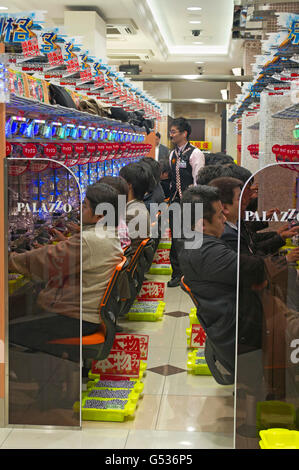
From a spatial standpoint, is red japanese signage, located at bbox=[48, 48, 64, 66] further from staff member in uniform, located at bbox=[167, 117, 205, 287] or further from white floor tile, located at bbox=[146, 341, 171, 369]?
staff member in uniform, located at bbox=[167, 117, 205, 287]

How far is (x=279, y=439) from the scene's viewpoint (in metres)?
2.65

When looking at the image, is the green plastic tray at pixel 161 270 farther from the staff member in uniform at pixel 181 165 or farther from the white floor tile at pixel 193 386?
the white floor tile at pixel 193 386

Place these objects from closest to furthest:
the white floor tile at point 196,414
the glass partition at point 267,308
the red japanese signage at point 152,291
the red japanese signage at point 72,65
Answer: the glass partition at point 267,308 → the white floor tile at point 196,414 → the red japanese signage at point 72,65 → the red japanese signage at point 152,291

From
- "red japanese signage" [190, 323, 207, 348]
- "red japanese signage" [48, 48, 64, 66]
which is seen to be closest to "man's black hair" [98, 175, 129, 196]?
"red japanese signage" [48, 48, 64, 66]

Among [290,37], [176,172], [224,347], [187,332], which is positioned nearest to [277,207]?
[224,347]

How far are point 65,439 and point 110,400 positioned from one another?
443mm

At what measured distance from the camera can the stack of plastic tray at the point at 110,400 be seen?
3205 mm

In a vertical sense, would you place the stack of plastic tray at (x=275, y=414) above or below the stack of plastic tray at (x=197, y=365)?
above

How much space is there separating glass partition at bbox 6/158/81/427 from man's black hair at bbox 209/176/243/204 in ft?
2.56

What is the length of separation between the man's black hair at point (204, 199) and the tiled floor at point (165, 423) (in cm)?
102

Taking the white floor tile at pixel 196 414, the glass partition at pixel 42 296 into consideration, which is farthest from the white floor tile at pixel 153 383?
the glass partition at pixel 42 296

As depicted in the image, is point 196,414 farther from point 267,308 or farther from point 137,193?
point 137,193

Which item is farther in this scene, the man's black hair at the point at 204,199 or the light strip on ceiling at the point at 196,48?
the light strip on ceiling at the point at 196,48

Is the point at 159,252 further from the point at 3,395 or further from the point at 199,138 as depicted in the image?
the point at 199,138
